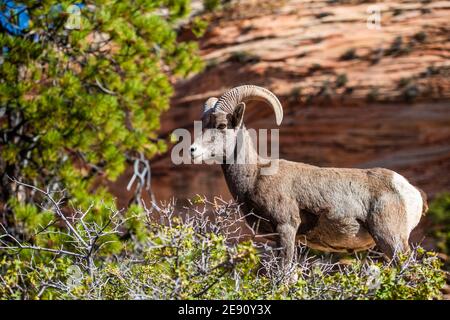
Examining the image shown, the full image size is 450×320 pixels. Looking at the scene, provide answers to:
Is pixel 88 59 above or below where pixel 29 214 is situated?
above

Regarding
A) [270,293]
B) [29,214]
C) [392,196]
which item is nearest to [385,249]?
[392,196]

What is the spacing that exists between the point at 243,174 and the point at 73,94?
5.65 metres

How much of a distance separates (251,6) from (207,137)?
13.4 meters

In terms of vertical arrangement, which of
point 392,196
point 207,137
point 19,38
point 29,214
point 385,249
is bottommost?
point 29,214

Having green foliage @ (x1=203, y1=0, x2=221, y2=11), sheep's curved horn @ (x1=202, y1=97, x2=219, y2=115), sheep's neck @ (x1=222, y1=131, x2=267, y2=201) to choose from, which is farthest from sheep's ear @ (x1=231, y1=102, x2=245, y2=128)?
green foliage @ (x1=203, y1=0, x2=221, y2=11)

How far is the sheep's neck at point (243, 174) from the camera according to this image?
5676mm

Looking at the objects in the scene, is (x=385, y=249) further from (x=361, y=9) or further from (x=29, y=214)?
(x=361, y=9)

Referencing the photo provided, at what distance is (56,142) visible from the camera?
409 inches

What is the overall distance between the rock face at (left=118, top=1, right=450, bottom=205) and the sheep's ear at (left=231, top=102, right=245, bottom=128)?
9276 millimetres

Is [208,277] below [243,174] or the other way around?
below

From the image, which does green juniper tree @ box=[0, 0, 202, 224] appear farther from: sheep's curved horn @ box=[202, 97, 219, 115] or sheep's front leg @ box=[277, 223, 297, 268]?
sheep's front leg @ box=[277, 223, 297, 268]

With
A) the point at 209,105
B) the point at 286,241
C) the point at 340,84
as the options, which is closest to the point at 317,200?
the point at 286,241

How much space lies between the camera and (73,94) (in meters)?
10.6

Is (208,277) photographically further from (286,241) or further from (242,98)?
(242,98)
